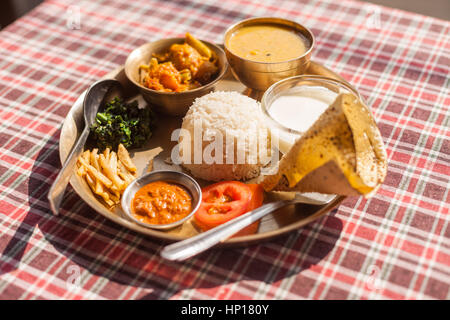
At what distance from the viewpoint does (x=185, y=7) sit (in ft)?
13.5

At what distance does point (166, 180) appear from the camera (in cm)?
244

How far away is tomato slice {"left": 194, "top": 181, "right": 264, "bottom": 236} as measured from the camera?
2.23 meters

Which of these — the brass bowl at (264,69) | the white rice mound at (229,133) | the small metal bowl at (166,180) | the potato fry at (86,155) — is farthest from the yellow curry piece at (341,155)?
the potato fry at (86,155)

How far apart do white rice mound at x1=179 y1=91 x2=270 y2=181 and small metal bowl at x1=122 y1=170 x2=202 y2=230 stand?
21cm

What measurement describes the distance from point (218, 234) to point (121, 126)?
100 centimetres

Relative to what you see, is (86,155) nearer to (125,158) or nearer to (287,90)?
(125,158)

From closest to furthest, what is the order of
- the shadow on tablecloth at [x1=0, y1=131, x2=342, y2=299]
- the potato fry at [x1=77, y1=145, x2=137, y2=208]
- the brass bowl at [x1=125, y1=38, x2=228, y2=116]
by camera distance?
1. the shadow on tablecloth at [x1=0, y1=131, x2=342, y2=299]
2. the potato fry at [x1=77, y1=145, x2=137, y2=208]
3. the brass bowl at [x1=125, y1=38, x2=228, y2=116]

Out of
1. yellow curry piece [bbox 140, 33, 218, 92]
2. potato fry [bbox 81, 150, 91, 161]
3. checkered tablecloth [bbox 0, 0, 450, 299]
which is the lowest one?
checkered tablecloth [bbox 0, 0, 450, 299]

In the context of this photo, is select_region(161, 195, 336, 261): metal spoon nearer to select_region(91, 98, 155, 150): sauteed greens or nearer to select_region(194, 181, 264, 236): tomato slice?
select_region(194, 181, 264, 236): tomato slice

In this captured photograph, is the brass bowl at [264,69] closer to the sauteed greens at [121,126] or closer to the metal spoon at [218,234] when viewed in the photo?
the sauteed greens at [121,126]

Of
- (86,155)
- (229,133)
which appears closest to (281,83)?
(229,133)

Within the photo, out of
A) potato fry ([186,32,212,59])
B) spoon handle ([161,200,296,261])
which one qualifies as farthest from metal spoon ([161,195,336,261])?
potato fry ([186,32,212,59])

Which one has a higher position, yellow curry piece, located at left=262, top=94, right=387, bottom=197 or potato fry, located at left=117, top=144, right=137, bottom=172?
yellow curry piece, located at left=262, top=94, right=387, bottom=197

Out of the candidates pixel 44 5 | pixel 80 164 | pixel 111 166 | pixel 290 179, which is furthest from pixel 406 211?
pixel 44 5
